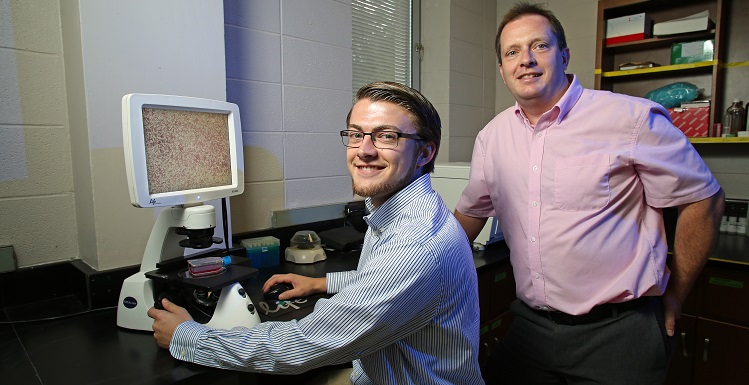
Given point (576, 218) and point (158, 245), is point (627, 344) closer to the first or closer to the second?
point (576, 218)

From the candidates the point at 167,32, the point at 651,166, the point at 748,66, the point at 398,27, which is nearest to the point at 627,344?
the point at 651,166

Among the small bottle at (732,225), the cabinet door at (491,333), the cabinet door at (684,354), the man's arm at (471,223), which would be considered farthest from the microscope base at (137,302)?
the small bottle at (732,225)

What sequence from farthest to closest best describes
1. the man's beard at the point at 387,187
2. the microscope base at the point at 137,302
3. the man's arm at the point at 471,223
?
the man's arm at the point at 471,223 < the microscope base at the point at 137,302 < the man's beard at the point at 387,187

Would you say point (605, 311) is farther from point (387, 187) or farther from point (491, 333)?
point (491, 333)

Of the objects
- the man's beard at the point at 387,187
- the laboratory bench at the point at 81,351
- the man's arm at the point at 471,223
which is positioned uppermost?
the man's beard at the point at 387,187

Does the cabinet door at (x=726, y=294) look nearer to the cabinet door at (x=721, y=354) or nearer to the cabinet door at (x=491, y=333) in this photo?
the cabinet door at (x=721, y=354)

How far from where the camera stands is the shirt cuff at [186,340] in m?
1.05

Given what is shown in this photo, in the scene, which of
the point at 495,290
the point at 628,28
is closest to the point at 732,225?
the point at 628,28

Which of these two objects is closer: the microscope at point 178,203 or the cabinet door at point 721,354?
the microscope at point 178,203

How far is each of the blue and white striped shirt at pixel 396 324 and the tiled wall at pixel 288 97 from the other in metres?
1.09

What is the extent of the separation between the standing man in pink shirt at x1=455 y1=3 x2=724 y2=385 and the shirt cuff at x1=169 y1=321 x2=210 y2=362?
1050 mm

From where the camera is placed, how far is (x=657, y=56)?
2.83 meters

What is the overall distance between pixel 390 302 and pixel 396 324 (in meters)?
0.06

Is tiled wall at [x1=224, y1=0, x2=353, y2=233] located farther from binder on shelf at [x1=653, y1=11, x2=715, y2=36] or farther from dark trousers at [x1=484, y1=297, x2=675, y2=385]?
binder on shelf at [x1=653, y1=11, x2=715, y2=36]
